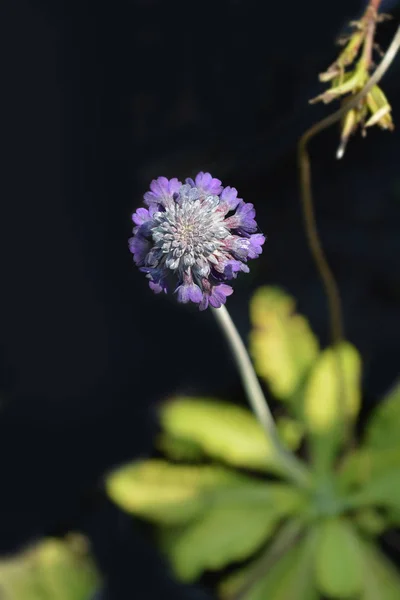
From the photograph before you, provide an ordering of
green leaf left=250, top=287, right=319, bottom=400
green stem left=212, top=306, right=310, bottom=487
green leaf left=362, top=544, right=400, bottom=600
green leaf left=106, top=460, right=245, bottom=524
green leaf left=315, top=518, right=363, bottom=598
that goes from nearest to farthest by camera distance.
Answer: green stem left=212, top=306, right=310, bottom=487 < green leaf left=315, top=518, right=363, bottom=598 < green leaf left=362, top=544, right=400, bottom=600 < green leaf left=106, top=460, right=245, bottom=524 < green leaf left=250, top=287, right=319, bottom=400

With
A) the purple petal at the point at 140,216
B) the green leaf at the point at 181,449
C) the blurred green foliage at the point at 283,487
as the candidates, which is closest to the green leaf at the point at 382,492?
the blurred green foliage at the point at 283,487

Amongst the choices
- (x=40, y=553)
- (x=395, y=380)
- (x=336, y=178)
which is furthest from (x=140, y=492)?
(x=336, y=178)

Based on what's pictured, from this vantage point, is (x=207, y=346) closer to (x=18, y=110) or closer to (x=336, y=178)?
(x=336, y=178)

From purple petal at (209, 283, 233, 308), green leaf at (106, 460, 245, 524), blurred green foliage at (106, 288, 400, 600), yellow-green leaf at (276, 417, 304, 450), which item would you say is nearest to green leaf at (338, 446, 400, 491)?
blurred green foliage at (106, 288, 400, 600)

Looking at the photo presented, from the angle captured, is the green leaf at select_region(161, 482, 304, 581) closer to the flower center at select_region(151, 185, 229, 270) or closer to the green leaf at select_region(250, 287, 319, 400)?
the green leaf at select_region(250, 287, 319, 400)

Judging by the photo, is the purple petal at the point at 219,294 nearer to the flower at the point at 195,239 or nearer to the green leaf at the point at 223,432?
the flower at the point at 195,239

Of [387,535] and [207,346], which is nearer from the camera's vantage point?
[387,535]
